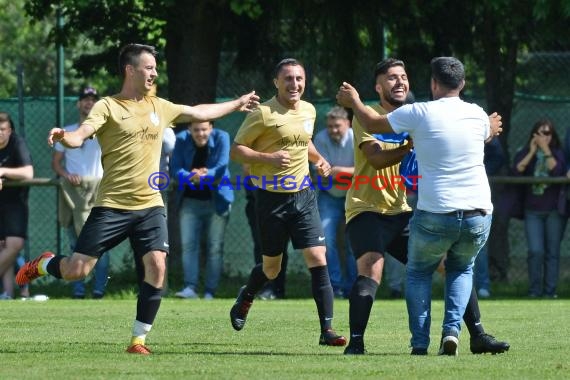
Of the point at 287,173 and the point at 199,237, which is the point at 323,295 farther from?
the point at 199,237

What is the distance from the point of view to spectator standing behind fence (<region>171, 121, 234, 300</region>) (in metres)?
15.5

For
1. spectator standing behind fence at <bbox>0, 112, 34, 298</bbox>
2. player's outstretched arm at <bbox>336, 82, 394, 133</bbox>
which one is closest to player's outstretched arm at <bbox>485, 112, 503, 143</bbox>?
player's outstretched arm at <bbox>336, 82, 394, 133</bbox>

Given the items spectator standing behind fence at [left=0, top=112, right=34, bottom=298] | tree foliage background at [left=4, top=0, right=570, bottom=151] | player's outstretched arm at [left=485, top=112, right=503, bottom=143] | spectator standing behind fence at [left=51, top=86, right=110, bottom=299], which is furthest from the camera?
tree foliage background at [left=4, top=0, right=570, bottom=151]

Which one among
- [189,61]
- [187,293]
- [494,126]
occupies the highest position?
[189,61]

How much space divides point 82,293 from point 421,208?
8039 millimetres

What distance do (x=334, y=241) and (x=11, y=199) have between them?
382cm

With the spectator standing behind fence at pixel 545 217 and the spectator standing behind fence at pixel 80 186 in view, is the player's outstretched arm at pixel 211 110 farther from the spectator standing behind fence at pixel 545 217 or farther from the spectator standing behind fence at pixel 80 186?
the spectator standing behind fence at pixel 545 217

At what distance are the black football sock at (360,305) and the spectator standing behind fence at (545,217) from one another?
7.33 meters

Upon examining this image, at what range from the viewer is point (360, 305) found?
29.6 feet

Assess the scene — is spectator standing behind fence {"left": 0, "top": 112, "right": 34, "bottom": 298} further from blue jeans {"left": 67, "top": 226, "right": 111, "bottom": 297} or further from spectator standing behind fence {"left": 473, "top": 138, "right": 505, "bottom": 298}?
spectator standing behind fence {"left": 473, "top": 138, "right": 505, "bottom": 298}

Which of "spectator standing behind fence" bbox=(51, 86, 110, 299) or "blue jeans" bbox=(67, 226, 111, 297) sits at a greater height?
"spectator standing behind fence" bbox=(51, 86, 110, 299)

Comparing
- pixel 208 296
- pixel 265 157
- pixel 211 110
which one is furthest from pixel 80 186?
pixel 211 110

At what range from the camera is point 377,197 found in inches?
365

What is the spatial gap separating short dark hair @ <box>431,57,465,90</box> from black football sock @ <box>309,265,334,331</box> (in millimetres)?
2220
